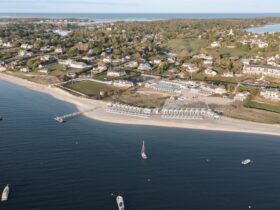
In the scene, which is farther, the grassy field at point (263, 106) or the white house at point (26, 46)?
the white house at point (26, 46)

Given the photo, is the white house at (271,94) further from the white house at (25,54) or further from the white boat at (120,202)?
the white house at (25,54)

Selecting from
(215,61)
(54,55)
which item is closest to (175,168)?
(215,61)

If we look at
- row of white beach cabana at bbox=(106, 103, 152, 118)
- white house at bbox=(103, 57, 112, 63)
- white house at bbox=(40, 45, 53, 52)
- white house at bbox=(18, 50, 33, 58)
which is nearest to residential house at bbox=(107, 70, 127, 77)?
white house at bbox=(103, 57, 112, 63)

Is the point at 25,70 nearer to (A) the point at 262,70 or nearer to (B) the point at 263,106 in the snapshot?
(B) the point at 263,106

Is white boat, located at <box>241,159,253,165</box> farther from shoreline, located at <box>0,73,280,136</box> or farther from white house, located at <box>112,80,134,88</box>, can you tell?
white house, located at <box>112,80,134,88</box>

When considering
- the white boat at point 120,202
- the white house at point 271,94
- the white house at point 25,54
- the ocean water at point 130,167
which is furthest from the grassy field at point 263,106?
the white house at point 25,54

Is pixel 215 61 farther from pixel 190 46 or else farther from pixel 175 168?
pixel 175 168

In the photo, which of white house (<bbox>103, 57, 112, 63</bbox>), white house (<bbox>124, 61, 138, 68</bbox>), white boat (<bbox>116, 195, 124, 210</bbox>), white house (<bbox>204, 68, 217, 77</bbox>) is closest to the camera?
white boat (<bbox>116, 195, 124, 210</bbox>)

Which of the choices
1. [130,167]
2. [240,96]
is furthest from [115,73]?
[130,167]
